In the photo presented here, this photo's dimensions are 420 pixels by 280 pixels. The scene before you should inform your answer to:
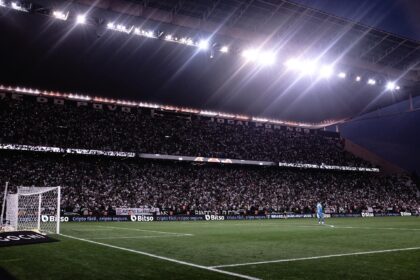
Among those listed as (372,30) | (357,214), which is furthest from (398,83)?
(357,214)

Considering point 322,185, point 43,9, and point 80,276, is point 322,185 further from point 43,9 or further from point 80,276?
point 80,276

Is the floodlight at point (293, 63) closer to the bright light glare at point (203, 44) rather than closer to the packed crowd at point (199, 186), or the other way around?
the bright light glare at point (203, 44)

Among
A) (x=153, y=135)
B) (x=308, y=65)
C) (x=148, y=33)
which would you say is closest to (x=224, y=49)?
(x=148, y=33)

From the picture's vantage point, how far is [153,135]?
43.9 metres

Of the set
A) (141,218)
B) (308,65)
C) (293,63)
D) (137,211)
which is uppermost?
(308,65)

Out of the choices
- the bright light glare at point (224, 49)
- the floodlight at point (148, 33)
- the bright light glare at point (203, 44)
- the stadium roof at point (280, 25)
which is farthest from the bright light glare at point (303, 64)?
the floodlight at point (148, 33)

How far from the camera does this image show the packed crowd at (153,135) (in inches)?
1463

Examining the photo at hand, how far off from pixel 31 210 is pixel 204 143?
26744 millimetres

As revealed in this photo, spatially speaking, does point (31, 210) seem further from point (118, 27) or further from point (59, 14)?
point (118, 27)

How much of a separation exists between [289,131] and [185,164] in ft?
69.1

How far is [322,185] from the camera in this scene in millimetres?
49250

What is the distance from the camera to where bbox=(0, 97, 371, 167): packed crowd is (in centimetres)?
3716

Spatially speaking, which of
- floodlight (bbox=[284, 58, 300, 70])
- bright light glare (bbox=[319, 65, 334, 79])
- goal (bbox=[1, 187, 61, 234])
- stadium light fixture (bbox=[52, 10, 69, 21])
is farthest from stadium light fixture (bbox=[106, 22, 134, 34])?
bright light glare (bbox=[319, 65, 334, 79])

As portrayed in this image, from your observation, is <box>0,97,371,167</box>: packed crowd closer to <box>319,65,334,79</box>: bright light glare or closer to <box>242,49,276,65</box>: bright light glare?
<box>319,65,334,79</box>: bright light glare
